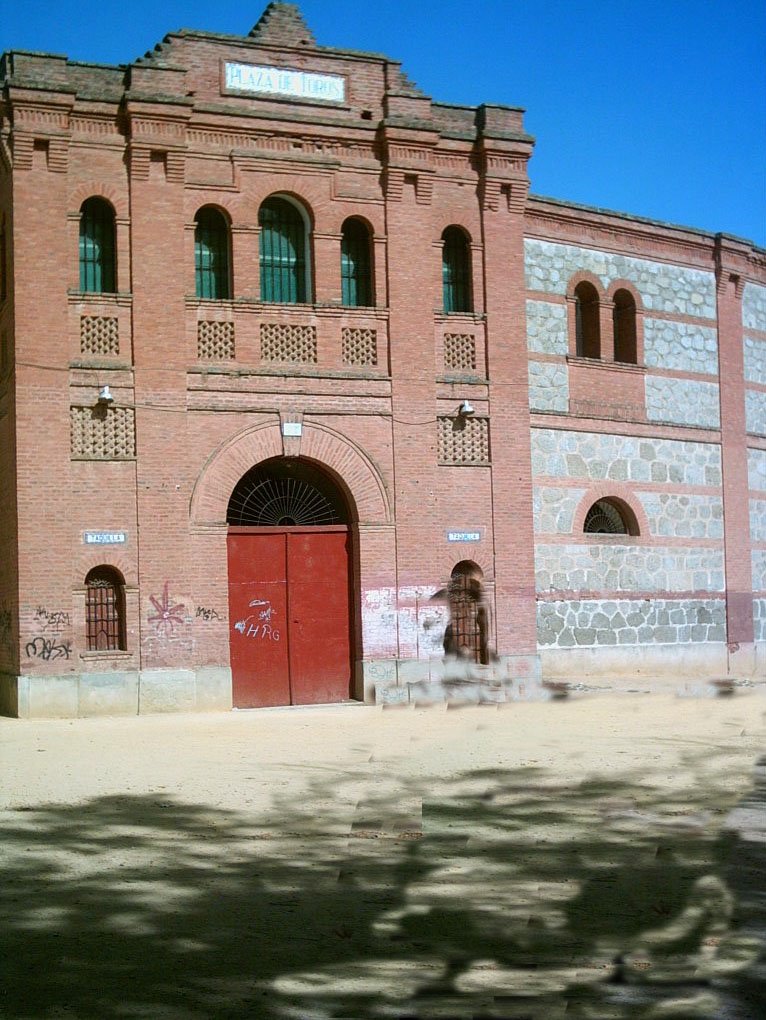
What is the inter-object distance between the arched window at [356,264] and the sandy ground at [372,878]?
850cm

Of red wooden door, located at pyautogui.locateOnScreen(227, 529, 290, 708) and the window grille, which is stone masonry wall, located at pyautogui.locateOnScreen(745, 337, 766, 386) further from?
red wooden door, located at pyautogui.locateOnScreen(227, 529, 290, 708)

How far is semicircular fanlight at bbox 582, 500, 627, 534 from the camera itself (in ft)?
71.5

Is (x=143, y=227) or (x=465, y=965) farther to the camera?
(x=143, y=227)

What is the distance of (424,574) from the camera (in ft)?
63.7

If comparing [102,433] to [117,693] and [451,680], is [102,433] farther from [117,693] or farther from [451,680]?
[451,680]

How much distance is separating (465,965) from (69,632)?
12760 mm

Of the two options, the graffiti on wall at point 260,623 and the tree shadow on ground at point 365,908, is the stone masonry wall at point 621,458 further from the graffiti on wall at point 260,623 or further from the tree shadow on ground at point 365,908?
the tree shadow on ground at point 365,908

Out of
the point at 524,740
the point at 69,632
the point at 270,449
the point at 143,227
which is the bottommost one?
the point at 524,740

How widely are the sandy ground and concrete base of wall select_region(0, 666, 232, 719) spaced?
3.16 metres

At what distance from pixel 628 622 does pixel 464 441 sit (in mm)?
4652

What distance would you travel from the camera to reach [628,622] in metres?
21.6

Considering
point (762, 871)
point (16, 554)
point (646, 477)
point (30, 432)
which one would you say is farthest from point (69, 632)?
point (762, 871)

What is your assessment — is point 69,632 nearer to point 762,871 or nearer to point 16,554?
point 16,554

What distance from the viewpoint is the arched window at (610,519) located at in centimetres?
2178
